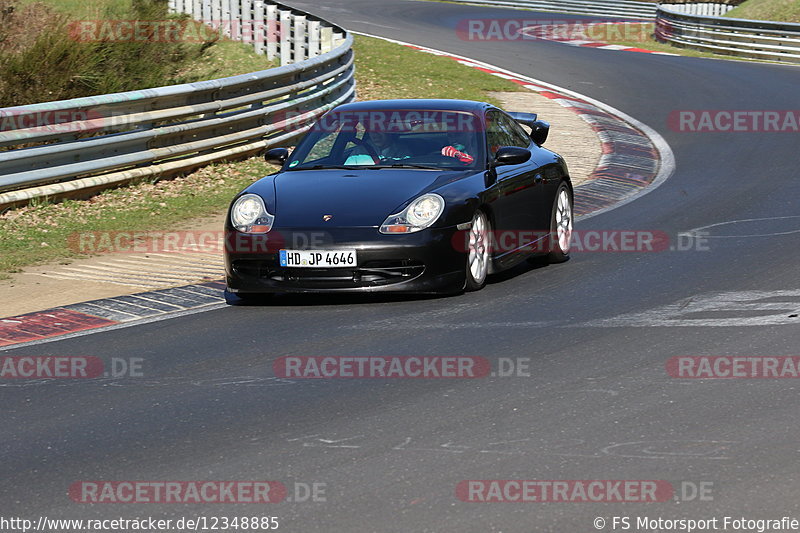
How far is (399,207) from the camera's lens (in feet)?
29.7

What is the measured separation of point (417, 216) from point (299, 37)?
15902 mm

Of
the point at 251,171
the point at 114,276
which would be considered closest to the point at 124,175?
the point at 251,171

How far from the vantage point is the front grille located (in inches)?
348

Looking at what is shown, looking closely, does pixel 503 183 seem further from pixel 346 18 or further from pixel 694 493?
pixel 346 18

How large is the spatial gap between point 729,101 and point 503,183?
13.5m

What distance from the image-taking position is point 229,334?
26.7ft

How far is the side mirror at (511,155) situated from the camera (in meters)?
9.62

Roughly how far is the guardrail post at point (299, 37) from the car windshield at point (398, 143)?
561 inches

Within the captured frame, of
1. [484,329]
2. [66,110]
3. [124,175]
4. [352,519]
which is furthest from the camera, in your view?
[124,175]
